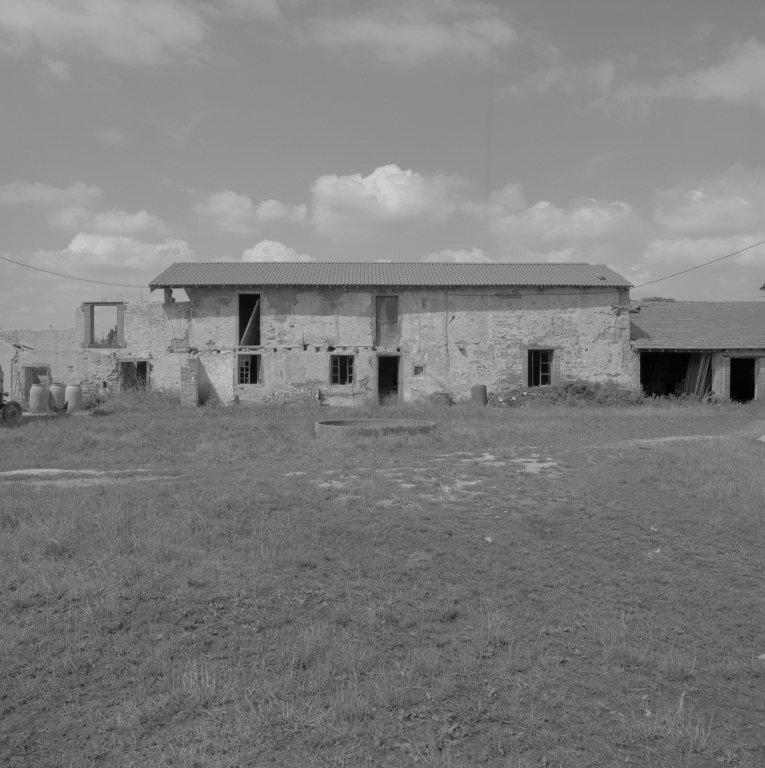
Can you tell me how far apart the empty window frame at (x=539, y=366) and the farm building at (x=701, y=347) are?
306 cm

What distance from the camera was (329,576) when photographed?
613 centimetres

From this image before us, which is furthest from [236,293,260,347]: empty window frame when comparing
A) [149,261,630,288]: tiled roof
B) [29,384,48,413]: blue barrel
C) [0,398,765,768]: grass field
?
[0,398,765,768]: grass field

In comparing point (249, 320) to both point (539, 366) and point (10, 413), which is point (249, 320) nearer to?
point (10, 413)

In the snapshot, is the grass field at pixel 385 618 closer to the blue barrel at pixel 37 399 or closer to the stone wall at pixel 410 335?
the blue barrel at pixel 37 399

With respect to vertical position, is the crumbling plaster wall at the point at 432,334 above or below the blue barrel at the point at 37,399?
above

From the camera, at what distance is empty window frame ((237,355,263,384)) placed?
23859 mm

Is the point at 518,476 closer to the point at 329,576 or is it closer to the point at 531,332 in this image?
the point at 329,576

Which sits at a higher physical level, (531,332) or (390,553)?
(531,332)

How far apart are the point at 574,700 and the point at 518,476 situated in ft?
19.0

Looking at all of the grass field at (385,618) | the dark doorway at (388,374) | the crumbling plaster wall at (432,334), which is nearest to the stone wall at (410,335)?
the crumbling plaster wall at (432,334)

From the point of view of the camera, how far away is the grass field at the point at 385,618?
13.0 ft

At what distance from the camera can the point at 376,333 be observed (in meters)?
24.0

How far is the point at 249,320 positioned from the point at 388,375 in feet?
19.1

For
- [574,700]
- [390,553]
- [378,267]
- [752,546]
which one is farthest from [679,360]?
[574,700]
